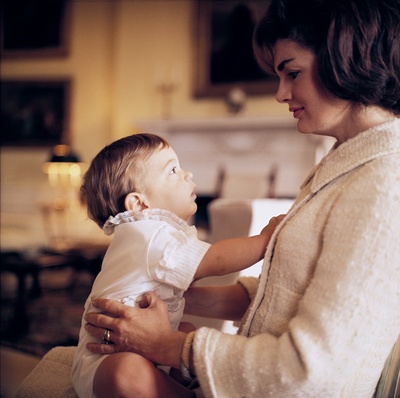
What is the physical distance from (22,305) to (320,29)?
11.0 feet

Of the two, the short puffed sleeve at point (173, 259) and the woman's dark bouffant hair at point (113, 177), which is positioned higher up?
the woman's dark bouffant hair at point (113, 177)

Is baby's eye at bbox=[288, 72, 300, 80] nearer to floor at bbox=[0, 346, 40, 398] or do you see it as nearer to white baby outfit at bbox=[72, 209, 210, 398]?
white baby outfit at bbox=[72, 209, 210, 398]

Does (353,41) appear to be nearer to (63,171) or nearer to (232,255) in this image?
(232,255)

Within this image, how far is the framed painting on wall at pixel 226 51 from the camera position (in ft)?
19.0

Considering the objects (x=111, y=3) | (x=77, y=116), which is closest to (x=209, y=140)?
(x=77, y=116)

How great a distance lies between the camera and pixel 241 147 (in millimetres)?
5840

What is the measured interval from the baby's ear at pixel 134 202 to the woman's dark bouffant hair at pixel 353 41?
1.66 ft

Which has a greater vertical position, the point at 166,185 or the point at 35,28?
the point at 35,28

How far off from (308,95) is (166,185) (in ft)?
1.36

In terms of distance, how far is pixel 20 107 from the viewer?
23.6 ft

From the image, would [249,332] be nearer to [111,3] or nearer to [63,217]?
[63,217]

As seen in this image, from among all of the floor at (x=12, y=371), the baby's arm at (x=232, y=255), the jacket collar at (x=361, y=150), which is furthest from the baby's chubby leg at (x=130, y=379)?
the floor at (x=12, y=371)

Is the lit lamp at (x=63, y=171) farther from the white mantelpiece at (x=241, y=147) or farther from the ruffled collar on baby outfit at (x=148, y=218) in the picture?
the ruffled collar on baby outfit at (x=148, y=218)

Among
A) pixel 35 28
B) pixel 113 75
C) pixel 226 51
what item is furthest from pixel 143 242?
pixel 35 28
